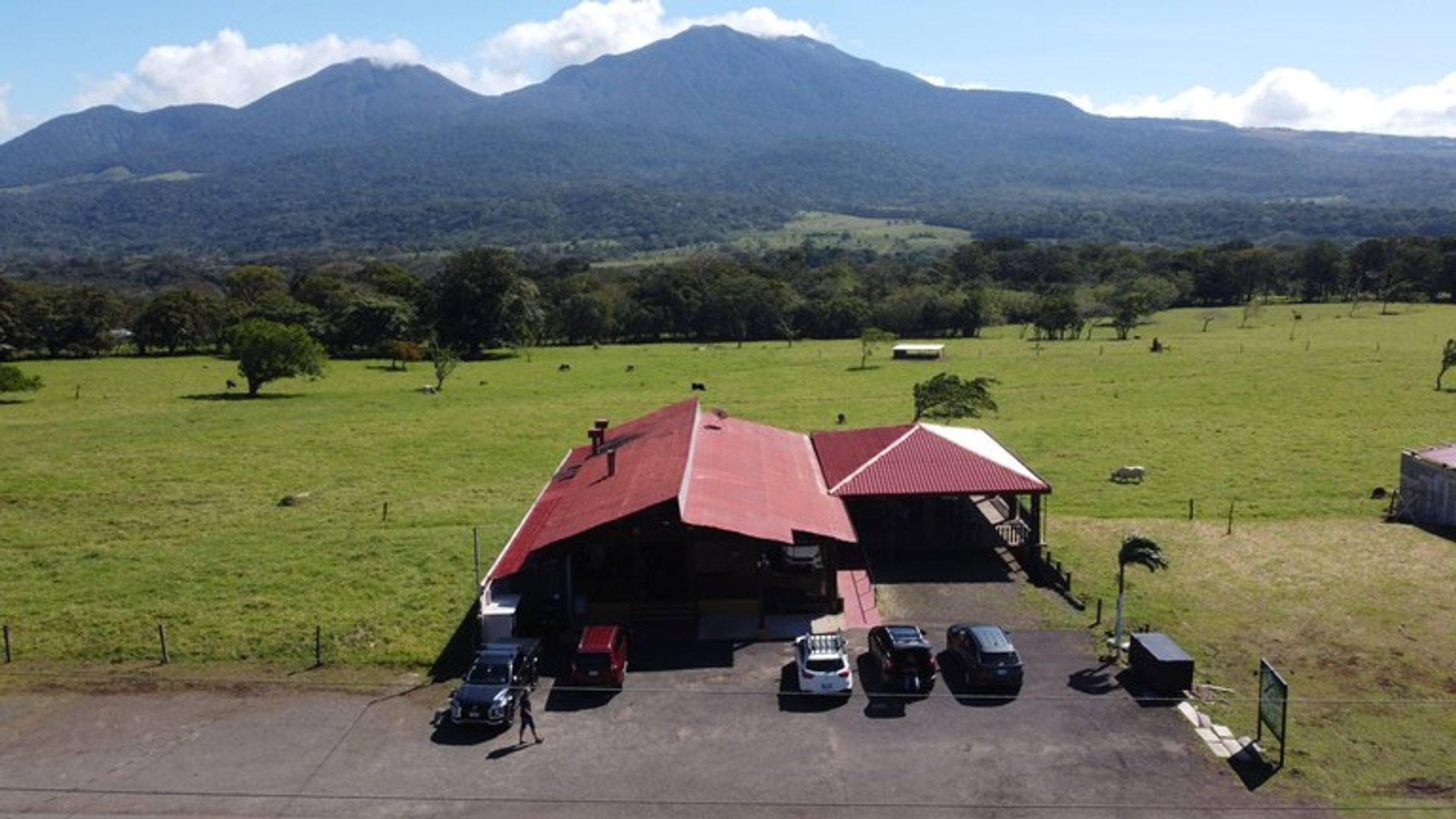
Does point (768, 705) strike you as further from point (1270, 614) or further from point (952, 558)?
point (1270, 614)

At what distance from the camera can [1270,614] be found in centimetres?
2823

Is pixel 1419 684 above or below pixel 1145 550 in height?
below

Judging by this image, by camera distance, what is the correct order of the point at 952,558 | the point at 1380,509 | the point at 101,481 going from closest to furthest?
the point at 952,558
the point at 1380,509
the point at 101,481

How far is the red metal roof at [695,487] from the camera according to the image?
27188 mm

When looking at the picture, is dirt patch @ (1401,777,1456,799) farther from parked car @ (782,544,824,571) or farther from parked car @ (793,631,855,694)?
parked car @ (782,544,824,571)

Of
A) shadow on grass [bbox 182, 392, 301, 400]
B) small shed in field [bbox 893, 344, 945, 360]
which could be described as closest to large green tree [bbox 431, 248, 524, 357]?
shadow on grass [bbox 182, 392, 301, 400]

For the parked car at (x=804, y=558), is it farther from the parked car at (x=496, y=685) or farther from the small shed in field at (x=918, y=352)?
the small shed in field at (x=918, y=352)

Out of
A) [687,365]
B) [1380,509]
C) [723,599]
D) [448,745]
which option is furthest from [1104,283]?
[448,745]

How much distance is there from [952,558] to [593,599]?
13.0 m

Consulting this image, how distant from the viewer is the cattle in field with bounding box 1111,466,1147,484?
4469 cm

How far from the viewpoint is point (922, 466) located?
34.4 meters

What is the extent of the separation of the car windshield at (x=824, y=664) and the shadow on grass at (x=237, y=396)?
6141 cm

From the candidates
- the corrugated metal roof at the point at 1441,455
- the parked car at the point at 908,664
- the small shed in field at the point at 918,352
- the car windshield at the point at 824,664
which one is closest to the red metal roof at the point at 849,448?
the parked car at the point at 908,664

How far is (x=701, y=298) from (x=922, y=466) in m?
91.0
